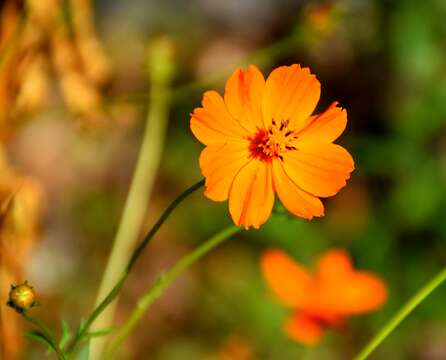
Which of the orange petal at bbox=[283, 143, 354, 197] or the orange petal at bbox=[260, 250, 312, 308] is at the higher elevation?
Answer: the orange petal at bbox=[283, 143, 354, 197]

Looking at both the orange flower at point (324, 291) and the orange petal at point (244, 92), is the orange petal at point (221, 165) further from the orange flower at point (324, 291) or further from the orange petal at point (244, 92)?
the orange flower at point (324, 291)

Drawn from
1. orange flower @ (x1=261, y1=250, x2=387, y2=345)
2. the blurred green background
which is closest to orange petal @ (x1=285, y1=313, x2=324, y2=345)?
orange flower @ (x1=261, y1=250, x2=387, y2=345)

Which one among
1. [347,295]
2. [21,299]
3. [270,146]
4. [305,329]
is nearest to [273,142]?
[270,146]

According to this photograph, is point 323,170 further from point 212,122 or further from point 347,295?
point 347,295

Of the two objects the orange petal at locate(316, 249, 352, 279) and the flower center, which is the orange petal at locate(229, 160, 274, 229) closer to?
the flower center

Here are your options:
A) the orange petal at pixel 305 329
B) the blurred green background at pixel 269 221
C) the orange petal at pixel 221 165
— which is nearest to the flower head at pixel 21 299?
the orange petal at pixel 221 165

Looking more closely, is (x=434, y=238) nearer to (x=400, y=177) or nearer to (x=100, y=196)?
(x=400, y=177)

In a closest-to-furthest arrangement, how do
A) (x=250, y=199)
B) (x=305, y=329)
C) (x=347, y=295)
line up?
(x=250, y=199) < (x=305, y=329) < (x=347, y=295)
